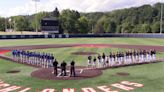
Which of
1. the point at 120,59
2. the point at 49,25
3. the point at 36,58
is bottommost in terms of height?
the point at 120,59

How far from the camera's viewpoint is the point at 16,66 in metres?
26.3

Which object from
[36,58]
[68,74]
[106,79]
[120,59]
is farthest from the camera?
[36,58]

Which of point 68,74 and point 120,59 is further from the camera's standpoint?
point 120,59

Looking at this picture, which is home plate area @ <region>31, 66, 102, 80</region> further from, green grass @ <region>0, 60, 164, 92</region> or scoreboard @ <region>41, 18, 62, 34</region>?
scoreboard @ <region>41, 18, 62, 34</region>

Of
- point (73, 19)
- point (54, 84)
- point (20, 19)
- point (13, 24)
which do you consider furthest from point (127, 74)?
point (13, 24)

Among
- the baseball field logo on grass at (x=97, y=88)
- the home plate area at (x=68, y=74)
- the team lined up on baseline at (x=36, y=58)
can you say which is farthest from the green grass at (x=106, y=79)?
the team lined up on baseline at (x=36, y=58)

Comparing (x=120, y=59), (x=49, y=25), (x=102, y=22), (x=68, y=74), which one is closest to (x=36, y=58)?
(x=68, y=74)

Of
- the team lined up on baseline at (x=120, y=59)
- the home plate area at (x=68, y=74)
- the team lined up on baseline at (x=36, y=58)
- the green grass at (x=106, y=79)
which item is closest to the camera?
the green grass at (x=106, y=79)

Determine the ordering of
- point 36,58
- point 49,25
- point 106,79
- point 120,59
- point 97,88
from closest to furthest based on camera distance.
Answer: point 97,88
point 106,79
point 120,59
point 36,58
point 49,25

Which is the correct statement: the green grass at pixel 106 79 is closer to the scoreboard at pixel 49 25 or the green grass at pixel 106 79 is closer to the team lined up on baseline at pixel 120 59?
the team lined up on baseline at pixel 120 59

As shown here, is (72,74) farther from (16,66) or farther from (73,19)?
(73,19)

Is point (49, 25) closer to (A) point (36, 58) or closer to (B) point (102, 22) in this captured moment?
(A) point (36, 58)

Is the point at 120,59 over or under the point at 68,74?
over

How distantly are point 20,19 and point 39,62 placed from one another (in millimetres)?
130175
